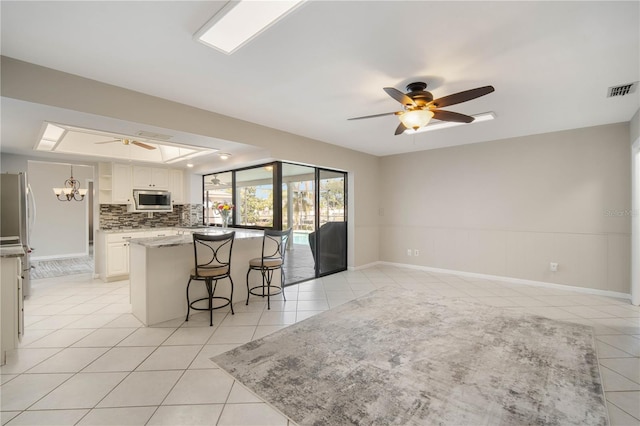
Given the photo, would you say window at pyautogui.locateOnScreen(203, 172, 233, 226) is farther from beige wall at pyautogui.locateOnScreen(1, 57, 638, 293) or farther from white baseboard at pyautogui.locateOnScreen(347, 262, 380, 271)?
white baseboard at pyautogui.locateOnScreen(347, 262, 380, 271)

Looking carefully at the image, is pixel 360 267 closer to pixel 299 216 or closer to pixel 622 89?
pixel 299 216

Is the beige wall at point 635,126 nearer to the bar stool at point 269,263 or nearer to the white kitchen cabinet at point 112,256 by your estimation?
the bar stool at point 269,263

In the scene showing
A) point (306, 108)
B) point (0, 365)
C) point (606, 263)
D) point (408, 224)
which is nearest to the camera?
point (0, 365)

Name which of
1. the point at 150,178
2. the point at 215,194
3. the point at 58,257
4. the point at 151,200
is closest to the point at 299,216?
the point at 215,194

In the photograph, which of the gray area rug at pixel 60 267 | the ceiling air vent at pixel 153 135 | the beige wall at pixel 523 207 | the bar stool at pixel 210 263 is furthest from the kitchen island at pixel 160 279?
the beige wall at pixel 523 207

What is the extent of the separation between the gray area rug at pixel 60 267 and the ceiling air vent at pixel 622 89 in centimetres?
877

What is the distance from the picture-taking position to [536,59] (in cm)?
239

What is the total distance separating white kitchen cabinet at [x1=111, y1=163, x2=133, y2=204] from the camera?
5359mm

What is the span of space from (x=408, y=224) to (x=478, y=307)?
8.96ft

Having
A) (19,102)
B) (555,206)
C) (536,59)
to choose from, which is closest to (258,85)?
(19,102)

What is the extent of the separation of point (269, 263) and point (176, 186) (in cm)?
378

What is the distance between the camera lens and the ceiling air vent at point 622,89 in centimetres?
288

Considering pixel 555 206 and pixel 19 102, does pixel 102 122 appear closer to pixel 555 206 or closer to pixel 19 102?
pixel 19 102

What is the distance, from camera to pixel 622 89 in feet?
9.77
